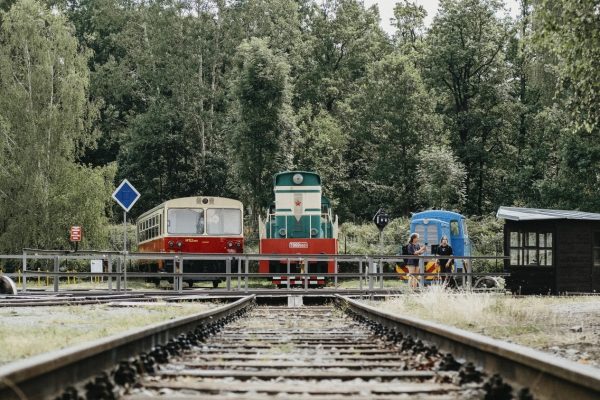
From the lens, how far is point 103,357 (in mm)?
6641

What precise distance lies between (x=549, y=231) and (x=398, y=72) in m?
36.8

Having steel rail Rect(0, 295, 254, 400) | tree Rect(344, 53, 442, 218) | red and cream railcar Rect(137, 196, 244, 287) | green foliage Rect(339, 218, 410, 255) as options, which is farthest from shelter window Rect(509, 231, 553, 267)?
tree Rect(344, 53, 442, 218)

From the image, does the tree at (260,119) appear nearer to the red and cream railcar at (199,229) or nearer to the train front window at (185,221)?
the red and cream railcar at (199,229)

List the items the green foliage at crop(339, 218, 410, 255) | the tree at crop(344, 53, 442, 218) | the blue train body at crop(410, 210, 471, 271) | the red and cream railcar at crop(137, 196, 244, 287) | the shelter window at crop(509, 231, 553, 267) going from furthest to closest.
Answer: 1. the tree at crop(344, 53, 442, 218)
2. the green foliage at crop(339, 218, 410, 255)
3. the blue train body at crop(410, 210, 471, 271)
4. the red and cream railcar at crop(137, 196, 244, 287)
5. the shelter window at crop(509, 231, 553, 267)

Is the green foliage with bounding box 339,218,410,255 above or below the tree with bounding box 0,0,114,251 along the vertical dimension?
below

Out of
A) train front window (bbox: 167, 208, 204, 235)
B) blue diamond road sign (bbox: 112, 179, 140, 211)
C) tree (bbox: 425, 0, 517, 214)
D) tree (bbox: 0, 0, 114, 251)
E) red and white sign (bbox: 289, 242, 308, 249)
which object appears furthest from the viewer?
tree (bbox: 425, 0, 517, 214)

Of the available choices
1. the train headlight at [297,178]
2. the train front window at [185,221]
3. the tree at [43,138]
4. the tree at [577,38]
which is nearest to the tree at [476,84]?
the tree at [43,138]

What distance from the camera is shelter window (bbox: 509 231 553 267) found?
989 inches

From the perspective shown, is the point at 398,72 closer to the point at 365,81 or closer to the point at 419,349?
the point at 365,81

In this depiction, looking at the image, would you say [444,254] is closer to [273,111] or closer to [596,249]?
[596,249]

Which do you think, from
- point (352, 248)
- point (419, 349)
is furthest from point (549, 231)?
point (352, 248)

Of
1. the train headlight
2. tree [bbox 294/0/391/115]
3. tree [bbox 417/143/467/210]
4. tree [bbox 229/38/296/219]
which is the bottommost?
the train headlight

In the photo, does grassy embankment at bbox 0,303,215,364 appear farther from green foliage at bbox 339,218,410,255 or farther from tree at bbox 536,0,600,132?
green foliage at bbox 339,218,410,255

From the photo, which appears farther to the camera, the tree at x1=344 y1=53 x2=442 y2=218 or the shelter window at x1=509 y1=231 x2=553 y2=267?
the tree at x1=344 y1=53 x2=442 y2=218
